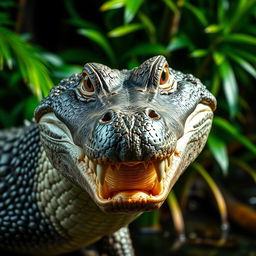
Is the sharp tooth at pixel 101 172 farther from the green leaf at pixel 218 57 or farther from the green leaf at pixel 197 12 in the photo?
the green leaf at pixel 197 12

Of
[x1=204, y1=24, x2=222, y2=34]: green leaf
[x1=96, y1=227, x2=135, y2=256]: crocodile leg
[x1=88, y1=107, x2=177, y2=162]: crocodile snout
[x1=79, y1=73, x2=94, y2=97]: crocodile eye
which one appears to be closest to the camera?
[x1=88, y1=107, x2=177, y2=162]: crocodile snout

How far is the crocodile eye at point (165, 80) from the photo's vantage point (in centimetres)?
176

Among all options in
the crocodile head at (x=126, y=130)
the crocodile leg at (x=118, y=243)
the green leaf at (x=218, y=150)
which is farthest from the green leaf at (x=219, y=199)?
the crocodile head at (x=126, y=130)

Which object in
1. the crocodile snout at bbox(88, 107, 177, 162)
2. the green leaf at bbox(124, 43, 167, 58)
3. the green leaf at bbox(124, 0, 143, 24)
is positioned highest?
the crocodile snout at bbox(88, 107, 177, 162)

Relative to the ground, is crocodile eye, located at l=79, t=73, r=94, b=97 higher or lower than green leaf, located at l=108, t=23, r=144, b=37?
higher

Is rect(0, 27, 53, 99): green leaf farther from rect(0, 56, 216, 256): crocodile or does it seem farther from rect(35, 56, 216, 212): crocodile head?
rect(35, 56, 216, 212): crocodile head

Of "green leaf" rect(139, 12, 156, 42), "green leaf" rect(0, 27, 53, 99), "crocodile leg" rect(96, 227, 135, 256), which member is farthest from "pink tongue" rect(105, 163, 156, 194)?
"green leaf" rect(139, 12, 156, 42)

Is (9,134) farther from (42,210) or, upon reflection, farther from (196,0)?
(196,0)

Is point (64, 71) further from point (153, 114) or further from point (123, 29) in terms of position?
point (153, 114)

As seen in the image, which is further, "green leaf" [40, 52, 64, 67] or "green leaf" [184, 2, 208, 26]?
"green leaf" [40, 52, 64, 67]

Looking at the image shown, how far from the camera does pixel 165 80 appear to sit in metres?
1.79

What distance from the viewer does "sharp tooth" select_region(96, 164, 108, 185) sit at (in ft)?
4.73

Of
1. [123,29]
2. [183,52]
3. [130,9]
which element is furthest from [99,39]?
[183,52]

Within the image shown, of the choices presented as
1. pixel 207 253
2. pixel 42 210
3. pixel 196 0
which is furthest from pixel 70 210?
pixel 196 0
